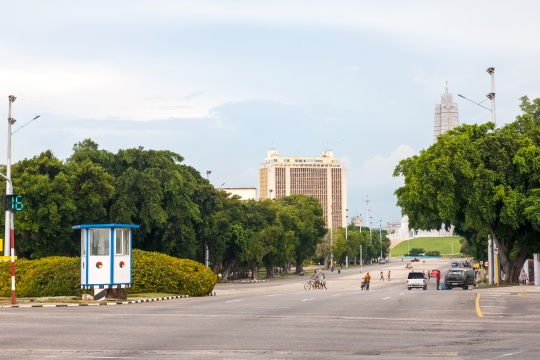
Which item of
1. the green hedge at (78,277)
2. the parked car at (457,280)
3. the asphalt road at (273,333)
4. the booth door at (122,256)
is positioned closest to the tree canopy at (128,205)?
the green hedge at (78,277)

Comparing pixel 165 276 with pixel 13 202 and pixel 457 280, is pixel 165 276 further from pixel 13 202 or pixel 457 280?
pixel 457 280

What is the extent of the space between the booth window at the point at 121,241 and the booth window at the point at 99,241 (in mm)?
382

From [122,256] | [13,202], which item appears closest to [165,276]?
[122,256]

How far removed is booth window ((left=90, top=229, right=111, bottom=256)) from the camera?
115ft

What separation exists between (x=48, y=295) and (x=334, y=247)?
4837 inches

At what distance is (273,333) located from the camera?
61.9ft

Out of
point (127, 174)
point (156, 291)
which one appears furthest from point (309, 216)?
point (156, 291)

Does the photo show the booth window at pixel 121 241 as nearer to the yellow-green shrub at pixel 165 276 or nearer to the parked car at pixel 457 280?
the yellow-green shrub at pixel 165 276

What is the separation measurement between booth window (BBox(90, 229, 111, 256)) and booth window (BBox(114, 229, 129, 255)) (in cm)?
38

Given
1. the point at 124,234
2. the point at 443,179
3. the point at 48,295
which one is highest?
the point at 443,179

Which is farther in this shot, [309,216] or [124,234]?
[309,216]

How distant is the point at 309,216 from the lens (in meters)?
134

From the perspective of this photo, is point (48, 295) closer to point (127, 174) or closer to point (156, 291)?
point (156, 291)

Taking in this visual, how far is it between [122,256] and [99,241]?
48.6 inches
